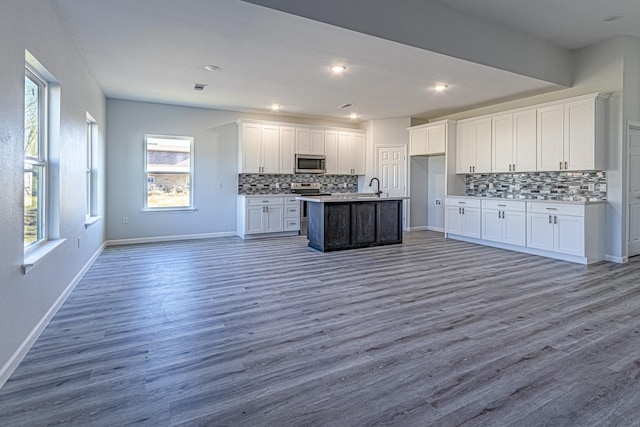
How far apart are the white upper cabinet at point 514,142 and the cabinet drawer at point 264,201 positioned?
13.7ft

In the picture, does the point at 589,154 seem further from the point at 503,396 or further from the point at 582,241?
→ the point at 503,396

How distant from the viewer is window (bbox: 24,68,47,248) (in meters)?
2.85

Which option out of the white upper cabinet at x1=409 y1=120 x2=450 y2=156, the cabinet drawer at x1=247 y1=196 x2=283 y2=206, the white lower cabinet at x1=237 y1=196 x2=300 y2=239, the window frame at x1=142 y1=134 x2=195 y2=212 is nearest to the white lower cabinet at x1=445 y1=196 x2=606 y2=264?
the white upper cabinet at x1=409 y1=120 x2=450 y2=156

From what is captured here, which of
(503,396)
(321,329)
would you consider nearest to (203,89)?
(321,329)

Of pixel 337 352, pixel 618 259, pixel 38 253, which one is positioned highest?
pixel 38 253

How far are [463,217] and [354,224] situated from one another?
226cm

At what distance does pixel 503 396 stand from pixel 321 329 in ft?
4.23

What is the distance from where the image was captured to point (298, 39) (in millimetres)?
3734

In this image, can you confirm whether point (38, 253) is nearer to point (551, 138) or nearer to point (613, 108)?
point (551, 138)

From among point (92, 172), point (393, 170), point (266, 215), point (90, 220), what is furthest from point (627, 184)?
point (92, 172)

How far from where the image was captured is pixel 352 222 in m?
6.10

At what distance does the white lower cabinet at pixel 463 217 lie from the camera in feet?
21.5

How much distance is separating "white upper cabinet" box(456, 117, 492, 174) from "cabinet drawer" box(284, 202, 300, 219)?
3377 millimetres

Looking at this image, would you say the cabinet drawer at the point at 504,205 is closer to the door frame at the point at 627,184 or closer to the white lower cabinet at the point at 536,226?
the white lower cabinet at the point at 536,226
